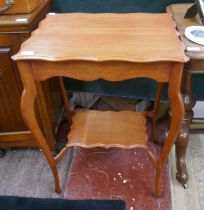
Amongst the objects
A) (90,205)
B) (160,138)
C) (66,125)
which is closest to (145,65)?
(90,205)

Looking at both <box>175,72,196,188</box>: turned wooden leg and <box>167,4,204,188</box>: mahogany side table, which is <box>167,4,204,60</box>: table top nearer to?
<box>167,4,204,188</box>: mahogany side table

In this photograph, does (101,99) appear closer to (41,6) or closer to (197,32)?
(41,6)

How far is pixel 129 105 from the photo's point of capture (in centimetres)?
155

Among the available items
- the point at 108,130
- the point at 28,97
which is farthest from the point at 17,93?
the point at 108,130

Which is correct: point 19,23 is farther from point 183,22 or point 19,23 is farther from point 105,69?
point 183,22

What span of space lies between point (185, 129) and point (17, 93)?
2.51ft

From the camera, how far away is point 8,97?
1.17 metres

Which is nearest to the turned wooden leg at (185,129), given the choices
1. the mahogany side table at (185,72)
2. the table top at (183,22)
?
the mahogany side table at (185,72)

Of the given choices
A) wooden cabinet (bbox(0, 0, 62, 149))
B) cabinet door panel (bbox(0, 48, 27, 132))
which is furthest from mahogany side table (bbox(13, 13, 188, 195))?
cabinet door panel (bbox(0, 48, 27, 132))

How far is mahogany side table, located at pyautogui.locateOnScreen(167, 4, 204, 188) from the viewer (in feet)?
2.74

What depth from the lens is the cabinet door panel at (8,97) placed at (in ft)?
3.51

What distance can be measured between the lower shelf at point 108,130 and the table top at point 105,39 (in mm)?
474

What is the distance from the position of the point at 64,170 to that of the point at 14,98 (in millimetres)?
442

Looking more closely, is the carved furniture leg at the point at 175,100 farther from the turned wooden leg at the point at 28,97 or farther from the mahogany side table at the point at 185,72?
the turned wooden leg at the point at 28,97
